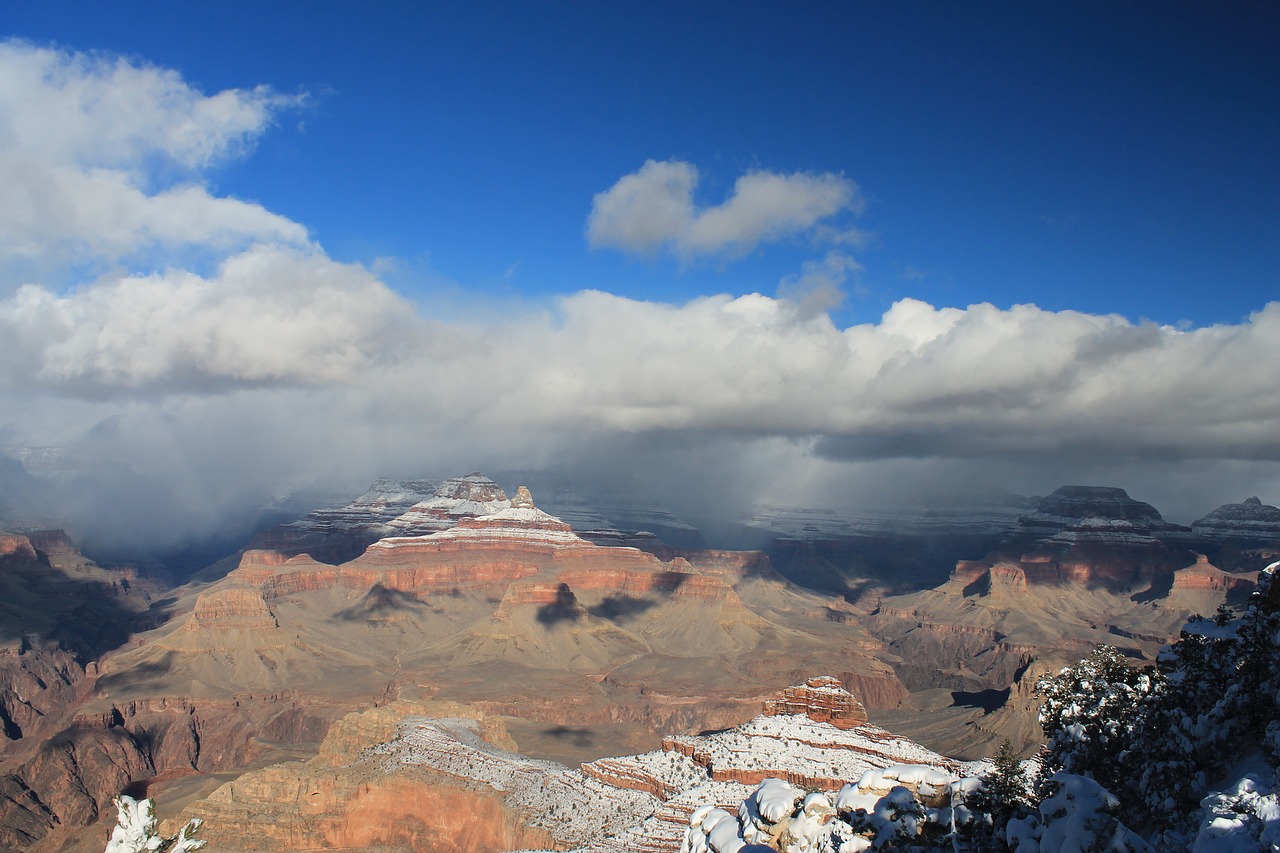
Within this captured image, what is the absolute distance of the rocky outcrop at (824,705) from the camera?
271 ft

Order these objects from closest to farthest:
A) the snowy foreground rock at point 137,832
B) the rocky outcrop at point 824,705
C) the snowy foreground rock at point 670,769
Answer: the snowy foreground rock at point 137,832 → the snowy foreground rock at point 670,769 → the rocky outcrop at point 824,705

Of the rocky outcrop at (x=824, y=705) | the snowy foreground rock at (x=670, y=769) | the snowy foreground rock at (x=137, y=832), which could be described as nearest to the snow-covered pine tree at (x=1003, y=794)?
the snowy foreground rock at (x=670, y=769)

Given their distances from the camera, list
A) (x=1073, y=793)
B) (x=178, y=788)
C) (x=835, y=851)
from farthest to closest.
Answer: (x=178, y=788) → (x=835, y=851) → (x=1073, y=793)

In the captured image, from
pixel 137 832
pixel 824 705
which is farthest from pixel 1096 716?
pixel 824 705

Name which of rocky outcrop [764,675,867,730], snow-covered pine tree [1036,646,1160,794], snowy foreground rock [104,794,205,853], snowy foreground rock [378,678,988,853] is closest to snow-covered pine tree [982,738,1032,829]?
snow-covered pine tree [1036,646,1160,794]

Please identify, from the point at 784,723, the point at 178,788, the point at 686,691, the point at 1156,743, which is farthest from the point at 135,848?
the point at 686,691

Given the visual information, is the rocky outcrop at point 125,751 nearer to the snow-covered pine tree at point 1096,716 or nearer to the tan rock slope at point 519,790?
the tan rock slope at point 519,790

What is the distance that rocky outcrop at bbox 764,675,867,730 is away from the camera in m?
82.5

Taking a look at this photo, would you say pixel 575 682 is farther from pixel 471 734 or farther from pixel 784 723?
pixel 784 723

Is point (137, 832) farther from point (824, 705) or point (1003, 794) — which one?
point (824, 705)

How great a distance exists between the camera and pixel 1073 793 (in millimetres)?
21734

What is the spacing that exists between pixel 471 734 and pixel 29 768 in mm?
98759

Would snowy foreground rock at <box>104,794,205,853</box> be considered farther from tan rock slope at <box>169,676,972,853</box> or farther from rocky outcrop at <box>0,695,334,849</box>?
rocky outcrop at <box>0,695,334,849</box>

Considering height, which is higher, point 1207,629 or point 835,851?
point 1207,629
